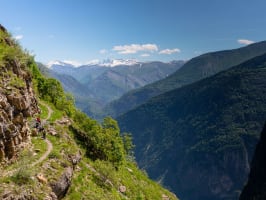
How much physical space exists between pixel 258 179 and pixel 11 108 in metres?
142

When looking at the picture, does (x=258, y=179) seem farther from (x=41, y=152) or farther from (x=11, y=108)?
(x=11, y=108)

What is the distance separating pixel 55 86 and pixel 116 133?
17385mm

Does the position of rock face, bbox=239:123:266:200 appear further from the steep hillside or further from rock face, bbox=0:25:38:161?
rock face, bbox=0:25:38:161

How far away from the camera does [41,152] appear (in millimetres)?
35938

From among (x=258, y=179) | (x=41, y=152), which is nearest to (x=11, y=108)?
(x=41, y=152)

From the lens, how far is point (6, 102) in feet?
103

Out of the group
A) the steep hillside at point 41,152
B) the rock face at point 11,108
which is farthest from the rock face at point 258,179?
the rock face at point 11,108

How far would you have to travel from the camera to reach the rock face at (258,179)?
13625cm

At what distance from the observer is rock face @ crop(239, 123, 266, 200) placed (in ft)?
447

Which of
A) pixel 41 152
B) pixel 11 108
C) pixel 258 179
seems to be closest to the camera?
pixel 11 108

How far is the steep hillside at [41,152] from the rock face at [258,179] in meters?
93.7

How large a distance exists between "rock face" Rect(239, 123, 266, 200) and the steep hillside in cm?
9375

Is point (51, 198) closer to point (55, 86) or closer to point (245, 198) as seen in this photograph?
point (55, 86)

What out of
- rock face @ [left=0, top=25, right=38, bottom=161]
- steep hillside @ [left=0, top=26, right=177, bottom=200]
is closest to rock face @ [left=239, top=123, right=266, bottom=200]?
steep hillside @ [left=0, top=26, right=177, bottom=200]
